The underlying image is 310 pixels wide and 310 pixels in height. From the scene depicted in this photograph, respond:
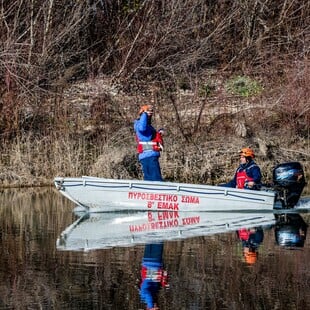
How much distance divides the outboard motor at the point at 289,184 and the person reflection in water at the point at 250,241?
8.11ft

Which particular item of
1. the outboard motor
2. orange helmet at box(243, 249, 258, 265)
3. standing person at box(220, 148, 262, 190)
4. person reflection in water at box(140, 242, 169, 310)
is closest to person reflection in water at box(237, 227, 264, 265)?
orange helmet at box(243, 249, 258, 265)

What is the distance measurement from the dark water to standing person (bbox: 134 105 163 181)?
2894mm

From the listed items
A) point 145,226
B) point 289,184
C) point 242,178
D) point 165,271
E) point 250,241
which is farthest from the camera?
point 242,178

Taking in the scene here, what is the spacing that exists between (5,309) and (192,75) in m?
21.9

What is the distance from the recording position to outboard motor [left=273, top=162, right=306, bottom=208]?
66.7 feet

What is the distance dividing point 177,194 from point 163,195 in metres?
0.25

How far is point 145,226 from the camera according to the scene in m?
18.3

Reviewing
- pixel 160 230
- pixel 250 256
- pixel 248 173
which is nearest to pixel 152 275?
pixel 250 256

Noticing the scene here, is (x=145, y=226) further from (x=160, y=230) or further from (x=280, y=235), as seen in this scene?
(x=280, y=235)

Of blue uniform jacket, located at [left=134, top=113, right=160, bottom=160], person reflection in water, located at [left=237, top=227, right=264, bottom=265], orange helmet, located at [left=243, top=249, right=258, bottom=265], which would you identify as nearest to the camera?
orange helmet, located at [left=243, top=249, right=258, bottom=265]

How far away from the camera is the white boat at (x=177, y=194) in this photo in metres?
20.2

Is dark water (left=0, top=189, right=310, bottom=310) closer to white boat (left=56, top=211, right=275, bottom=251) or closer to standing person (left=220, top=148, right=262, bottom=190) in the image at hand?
white boat (left=56, top=211, right=275, bottom=251)

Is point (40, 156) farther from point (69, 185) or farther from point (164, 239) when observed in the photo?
point (164, 239)

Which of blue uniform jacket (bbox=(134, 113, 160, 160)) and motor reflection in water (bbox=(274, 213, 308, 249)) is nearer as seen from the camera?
motor reflection in water (bbox=(274, 213, 308, 249))
